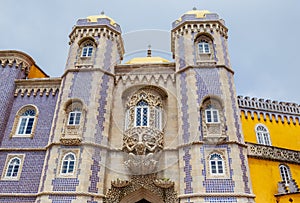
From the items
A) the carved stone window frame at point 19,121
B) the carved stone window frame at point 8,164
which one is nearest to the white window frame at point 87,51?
the carved stone window frame at point 19,121

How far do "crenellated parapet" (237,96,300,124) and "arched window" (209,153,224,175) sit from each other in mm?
7538

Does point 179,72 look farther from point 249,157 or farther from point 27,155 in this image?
point 27,155

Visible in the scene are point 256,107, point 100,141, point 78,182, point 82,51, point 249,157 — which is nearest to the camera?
point 78,182

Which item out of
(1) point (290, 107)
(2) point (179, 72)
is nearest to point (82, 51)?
(2) point (179, 72)

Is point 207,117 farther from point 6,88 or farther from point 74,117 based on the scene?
point 6,88

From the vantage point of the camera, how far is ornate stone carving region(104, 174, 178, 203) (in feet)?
47.7

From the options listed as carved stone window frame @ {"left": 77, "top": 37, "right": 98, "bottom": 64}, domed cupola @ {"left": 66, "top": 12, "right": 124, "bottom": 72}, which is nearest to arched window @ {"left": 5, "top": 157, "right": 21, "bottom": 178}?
domed cupola @ {"left": 66, "top": 12, "right": 124, "bottom": 72}

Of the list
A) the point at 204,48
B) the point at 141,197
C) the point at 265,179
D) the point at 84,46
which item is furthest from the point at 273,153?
the point at 84,46

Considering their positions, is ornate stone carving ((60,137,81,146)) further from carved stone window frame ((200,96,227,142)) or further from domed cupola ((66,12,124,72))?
carved stone window frame ((200,96,227,142))

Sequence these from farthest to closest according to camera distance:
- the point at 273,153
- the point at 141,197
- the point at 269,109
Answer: the point at 269,109 → the point at 273,153 → the point at 141,197

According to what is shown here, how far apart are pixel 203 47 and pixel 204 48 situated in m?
0.10

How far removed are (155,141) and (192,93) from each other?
3633mm

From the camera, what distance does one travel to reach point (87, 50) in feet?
62.8

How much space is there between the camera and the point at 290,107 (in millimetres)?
22344
